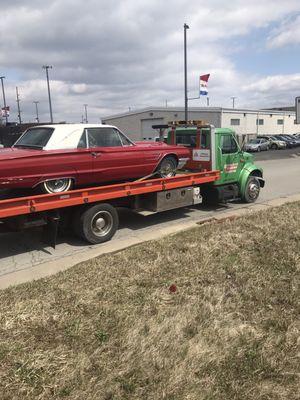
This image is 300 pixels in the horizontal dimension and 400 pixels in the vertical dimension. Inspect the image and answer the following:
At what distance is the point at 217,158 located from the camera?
10.3 m

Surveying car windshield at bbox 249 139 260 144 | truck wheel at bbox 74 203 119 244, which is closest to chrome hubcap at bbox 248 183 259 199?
truck wheel at bbox 74 203 119 244

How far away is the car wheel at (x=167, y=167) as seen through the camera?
922 cm

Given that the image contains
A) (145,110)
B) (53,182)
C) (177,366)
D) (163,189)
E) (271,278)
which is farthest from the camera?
(145,110)

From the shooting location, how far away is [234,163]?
1084cm

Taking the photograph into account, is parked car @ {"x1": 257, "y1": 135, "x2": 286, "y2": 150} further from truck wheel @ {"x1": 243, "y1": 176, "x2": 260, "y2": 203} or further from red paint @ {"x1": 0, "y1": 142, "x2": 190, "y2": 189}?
red paint @ {"x1": 0, "y1": 142, "x2": 190, "y2": 189}

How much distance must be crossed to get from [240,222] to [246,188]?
3.35 m

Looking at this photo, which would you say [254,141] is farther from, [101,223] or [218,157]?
[101,223]

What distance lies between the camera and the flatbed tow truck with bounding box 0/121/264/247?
281 inches

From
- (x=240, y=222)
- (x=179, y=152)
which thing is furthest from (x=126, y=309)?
(x=179, y=152)

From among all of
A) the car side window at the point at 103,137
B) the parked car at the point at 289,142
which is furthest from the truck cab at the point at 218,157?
the parked car at the point at 289,142

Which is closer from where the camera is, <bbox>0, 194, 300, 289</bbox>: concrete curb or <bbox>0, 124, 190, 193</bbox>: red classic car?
<bbox>0, 194, 300, 289</bbox>: concrete curb

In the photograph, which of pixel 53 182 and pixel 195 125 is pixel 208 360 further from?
pixel 195 125

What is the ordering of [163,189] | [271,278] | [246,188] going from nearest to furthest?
[271,278] < [163,189] < [246,188]

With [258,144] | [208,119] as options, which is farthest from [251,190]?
[208,119]
